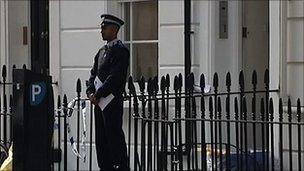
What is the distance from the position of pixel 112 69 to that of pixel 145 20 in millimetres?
2757

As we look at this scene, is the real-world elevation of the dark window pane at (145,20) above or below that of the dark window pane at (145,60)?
above

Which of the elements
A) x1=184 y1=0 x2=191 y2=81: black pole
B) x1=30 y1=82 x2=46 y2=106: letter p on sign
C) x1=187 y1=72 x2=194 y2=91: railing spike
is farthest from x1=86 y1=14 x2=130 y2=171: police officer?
x1=30 y1=82 x2=46 y2=106: letter p on sign

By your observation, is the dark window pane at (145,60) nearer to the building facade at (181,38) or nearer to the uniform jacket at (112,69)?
the building facade at (181,38)

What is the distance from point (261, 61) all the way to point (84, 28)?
8.68 ft

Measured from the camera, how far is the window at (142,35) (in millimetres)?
11250

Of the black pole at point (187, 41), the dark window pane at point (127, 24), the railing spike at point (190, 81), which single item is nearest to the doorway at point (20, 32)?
the dark window pane at point (127, 24)

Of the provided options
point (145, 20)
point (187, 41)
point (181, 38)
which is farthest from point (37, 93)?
point (145, 20)

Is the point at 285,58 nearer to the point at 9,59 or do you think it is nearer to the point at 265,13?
the point at 265,13

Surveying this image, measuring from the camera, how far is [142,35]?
37.4ft

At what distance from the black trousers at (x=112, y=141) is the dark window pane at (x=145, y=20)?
2537 millimetres

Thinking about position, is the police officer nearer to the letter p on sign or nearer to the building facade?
the building facade

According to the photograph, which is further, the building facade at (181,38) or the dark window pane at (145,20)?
the dark window pane at (145,20)

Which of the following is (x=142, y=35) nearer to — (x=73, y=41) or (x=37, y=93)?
(x=73, y=41)

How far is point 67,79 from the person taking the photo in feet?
38.2
